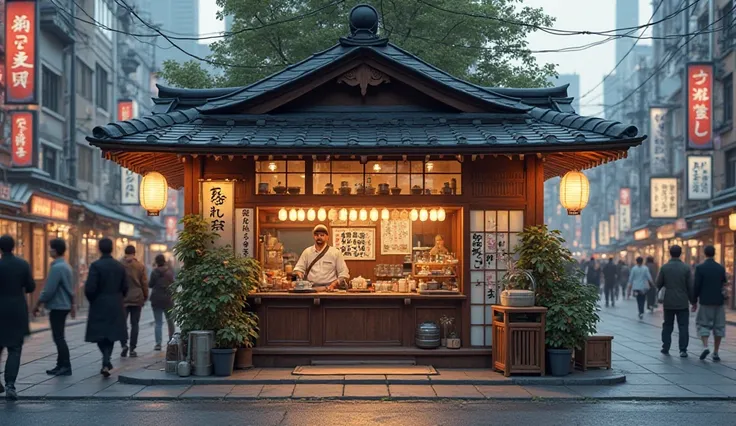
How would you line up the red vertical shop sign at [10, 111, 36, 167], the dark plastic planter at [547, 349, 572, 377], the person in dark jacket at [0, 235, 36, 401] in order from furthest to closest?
1. the red vertical shop sign at [10, 111, 36, 167]
2. the dark plastic planter at [547, 349, 572, 377]
3. the person in dark jacket at [0, 235, 36, 401]

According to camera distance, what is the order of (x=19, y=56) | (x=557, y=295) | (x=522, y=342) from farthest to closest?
(x=19, y=56) < (x=557, y=295) < (x=522, y=342)

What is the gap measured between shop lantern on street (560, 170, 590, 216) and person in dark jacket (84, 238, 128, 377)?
7.94 m

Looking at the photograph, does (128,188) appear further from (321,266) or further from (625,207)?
(625,207)

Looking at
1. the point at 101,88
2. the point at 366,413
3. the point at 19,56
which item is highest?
the point at 101,88

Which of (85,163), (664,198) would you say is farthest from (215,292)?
(664,198)

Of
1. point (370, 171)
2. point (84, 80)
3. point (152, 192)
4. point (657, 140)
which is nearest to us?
point (152, 192)

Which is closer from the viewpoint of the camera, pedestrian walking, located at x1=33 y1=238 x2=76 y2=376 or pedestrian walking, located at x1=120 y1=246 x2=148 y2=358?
pedestrian walking, located at x1=33 y1=238 x2=76 y2=376

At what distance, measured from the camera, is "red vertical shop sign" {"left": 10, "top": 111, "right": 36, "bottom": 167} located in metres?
26.1

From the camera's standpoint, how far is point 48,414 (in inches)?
424

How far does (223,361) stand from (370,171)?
4385mm

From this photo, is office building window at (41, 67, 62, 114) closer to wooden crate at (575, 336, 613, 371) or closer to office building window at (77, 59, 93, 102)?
office building window at (77, 59, 93, 102)

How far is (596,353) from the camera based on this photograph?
14344mm

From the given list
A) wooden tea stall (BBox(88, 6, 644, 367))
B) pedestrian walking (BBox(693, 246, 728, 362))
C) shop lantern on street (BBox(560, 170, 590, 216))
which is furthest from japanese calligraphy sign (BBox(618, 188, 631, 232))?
shop lantern on street (BBox(560, 170, 590, 216))

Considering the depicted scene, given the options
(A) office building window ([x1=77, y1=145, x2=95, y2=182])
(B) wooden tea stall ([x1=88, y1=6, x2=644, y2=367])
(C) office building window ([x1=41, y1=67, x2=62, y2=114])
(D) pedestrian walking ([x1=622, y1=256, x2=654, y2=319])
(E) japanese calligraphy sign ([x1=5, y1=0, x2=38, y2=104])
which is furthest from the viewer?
(A) office building window ([x1=77, y1=145, x2=95, y2=182])
